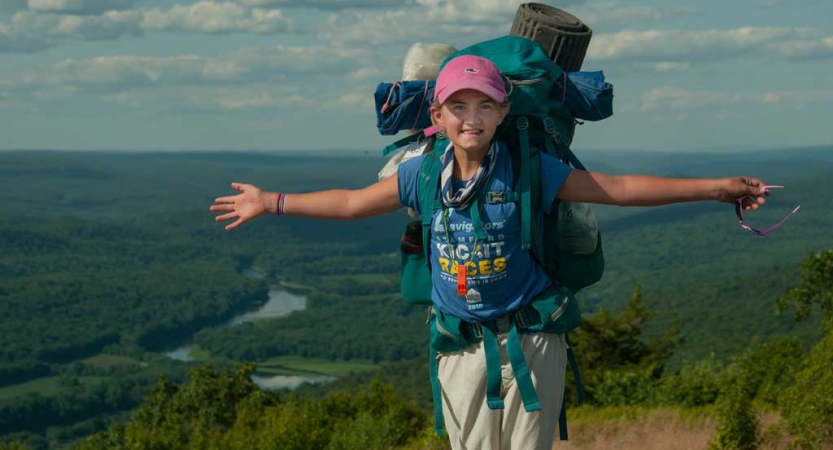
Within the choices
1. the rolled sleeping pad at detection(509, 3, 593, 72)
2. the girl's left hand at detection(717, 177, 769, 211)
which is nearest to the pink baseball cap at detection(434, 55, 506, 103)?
the rolled sleeping pad at detection(509, 3, 593, 72)

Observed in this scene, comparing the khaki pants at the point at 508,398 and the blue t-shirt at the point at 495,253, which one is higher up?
the blue t-shirt at the point at 495,253

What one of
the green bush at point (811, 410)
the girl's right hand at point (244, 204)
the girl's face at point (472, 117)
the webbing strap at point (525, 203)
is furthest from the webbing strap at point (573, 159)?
the green bush at point (811, 410)

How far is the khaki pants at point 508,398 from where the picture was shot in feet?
14.7

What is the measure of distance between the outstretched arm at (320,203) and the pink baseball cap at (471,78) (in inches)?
20.5

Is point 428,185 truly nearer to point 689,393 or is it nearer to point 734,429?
point 734,429

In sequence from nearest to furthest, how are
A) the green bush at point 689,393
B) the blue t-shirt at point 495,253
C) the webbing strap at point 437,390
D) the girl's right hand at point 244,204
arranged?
the blue t-shirt at point 495,253 < the girl's right hand at point 244,204 < the webbing strap at point 437,390 < the green bush at point 689,393

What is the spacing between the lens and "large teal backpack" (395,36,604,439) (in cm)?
434

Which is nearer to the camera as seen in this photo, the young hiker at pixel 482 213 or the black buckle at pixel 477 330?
the young hiker at pixel 482 213

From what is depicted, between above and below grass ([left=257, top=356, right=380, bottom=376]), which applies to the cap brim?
above

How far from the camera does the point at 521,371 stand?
4410 mm

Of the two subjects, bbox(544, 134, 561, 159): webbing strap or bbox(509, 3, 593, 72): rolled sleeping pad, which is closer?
bbox(544, 134, 561, 159): webbing strap

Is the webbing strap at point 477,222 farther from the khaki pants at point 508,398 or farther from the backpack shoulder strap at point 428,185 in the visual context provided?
the khaki pants at point 508,398

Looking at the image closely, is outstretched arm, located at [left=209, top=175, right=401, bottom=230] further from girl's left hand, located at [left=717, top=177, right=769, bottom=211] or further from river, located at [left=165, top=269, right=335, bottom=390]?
river, located at [left=165, top=269, right=335, bottom=390]

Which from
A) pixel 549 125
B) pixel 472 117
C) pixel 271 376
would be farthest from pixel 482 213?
pixel 271 376
